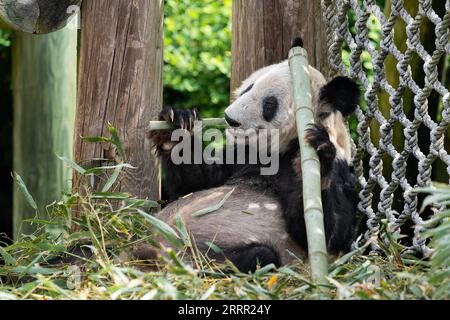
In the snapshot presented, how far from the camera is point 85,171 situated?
4242mm

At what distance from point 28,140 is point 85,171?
2.76 m

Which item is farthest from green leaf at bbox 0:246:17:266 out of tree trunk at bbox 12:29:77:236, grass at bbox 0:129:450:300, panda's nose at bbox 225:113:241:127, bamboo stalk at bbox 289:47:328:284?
tree trunk at bbox 12:29:77:236

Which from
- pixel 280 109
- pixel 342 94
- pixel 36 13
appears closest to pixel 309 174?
pixel 342 94

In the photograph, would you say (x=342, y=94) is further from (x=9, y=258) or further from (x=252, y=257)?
(x=9, y=258)

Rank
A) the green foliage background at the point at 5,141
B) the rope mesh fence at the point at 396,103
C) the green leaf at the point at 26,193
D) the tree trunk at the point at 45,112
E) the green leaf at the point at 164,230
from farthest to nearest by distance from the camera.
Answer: the green foliage background at the point at 5,141, the tree trunk at the point at 45,112, the green leaf at the point at 26,193, the rope mesh fence at the point at 396,103, the green leaf at the point at 164,230

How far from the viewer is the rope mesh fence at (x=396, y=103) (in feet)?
12.9

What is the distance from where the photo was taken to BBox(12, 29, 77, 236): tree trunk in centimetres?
677

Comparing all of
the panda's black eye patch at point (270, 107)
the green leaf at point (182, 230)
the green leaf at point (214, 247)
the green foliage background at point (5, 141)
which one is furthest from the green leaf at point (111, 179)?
the green foliage background at point (5, 141)

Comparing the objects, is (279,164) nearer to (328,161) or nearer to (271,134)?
(271,134)

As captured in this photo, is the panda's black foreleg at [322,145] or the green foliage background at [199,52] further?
the green foliage background at [199,52]

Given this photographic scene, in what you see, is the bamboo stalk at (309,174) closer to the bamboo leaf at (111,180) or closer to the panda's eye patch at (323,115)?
the panda's eye patch at (323,115)

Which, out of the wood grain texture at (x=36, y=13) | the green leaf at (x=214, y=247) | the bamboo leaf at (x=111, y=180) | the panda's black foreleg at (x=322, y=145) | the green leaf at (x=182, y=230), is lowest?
the green leaf at (x=214, y=247)
